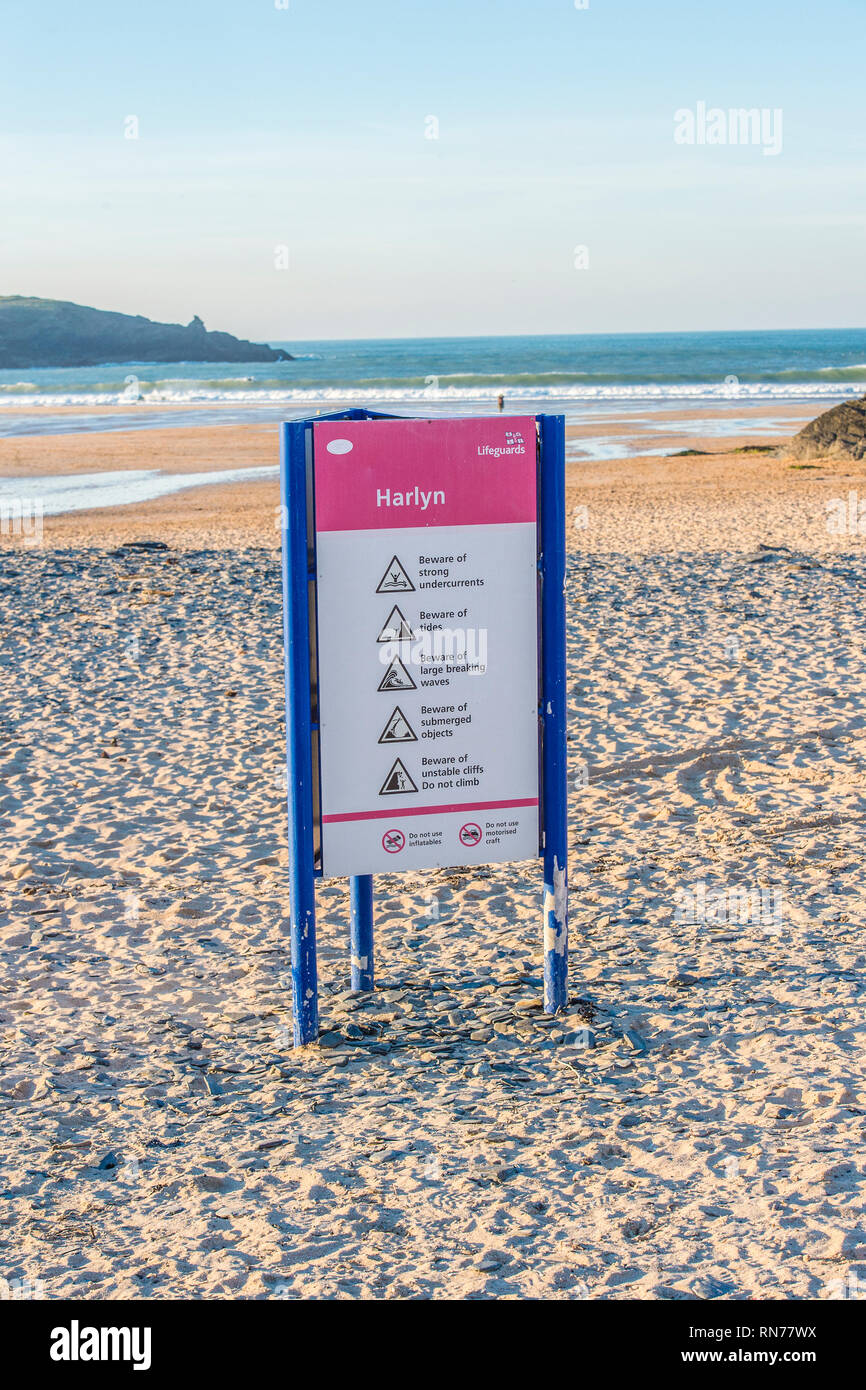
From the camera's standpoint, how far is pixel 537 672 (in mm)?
4180

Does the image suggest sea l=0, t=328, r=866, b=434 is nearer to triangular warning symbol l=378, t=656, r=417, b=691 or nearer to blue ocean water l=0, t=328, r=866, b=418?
blue ocean water l=0, t=328, r=866, b=418

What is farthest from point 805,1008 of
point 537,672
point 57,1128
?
point 57,1128

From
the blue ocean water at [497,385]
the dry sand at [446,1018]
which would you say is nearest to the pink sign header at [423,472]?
the dry sand at [446,1018]

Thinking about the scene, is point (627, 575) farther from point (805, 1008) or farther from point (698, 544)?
point (805, 1008)

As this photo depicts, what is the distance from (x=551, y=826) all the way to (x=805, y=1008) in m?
1.07

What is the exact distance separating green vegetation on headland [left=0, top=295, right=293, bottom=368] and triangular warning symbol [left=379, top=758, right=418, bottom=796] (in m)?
106

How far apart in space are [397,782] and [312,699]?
0.38 meters

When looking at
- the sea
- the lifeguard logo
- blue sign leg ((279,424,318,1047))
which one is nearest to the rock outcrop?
the sea

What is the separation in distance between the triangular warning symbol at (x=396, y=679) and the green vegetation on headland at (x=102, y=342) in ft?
349

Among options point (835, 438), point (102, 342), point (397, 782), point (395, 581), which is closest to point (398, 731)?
point (397, 782)

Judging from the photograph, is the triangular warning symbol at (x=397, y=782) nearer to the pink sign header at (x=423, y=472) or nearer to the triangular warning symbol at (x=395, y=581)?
the triangular warning symbol at (x=395, y=581)

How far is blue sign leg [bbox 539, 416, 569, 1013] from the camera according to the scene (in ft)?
13.3
